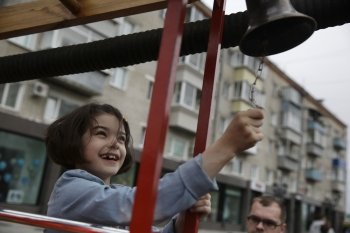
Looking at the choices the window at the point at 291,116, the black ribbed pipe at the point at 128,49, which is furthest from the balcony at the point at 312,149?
the black ribbed pipe at the point at 128,49

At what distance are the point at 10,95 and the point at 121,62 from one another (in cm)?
1284

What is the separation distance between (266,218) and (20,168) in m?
12.7

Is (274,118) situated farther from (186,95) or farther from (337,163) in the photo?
(337,163)

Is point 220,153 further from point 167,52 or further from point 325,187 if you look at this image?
point 325,187

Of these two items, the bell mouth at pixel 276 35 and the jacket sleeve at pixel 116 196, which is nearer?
the jacket sleeve at pixel 116 196

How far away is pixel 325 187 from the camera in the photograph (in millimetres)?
45656

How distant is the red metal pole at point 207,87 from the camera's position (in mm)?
1613

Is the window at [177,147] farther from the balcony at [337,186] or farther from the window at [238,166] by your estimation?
the balcony at [337,186]

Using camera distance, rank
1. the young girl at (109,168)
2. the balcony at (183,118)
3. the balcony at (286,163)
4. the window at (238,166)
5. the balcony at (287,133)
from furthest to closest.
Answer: the balcony at (287,133)
the balcony at (286,163)
the window at (238,166)
the balcony at (183,118)
the young girl at (109,168)

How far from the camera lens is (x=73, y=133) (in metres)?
2.14

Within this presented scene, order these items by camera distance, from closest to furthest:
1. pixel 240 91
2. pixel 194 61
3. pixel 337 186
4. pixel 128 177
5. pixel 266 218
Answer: pixel 266 218
pixel 128 177
pixel 194 61
pixel 240 91
pixel 337 186

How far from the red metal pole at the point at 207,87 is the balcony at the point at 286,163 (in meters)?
33.0

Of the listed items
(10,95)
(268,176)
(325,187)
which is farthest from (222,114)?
(325,187)

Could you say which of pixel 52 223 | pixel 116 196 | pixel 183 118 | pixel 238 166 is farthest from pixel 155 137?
pixel 238 166
